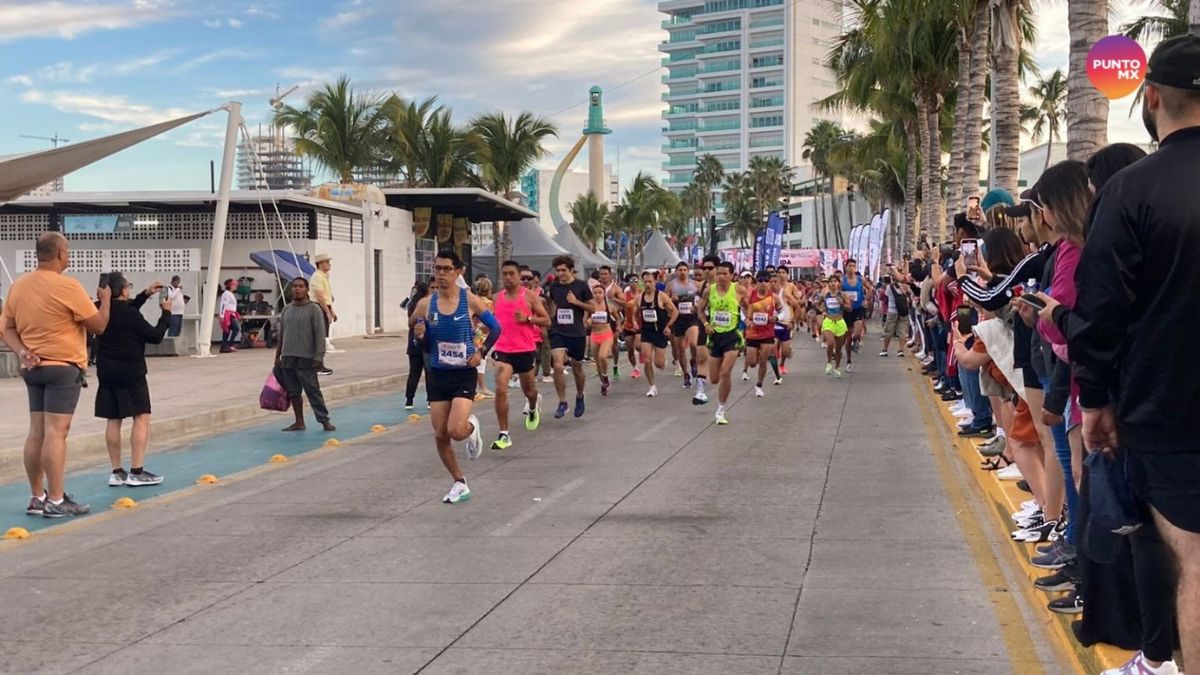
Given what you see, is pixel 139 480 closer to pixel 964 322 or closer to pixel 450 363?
pixel 450 363

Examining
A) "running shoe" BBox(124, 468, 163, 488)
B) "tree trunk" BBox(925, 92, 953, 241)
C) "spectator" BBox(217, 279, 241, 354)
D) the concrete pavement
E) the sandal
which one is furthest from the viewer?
"tree trunk" BBox(925, 92, 953, 241)

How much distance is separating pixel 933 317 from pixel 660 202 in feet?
272

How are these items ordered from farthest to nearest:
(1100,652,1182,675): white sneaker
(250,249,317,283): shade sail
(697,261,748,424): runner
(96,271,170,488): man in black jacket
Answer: (250,249,317,283): shade sail < (697,261,748,424): runner < (96,271,170,488): man in black jacket < (1100,652,1182,675): white sneaker

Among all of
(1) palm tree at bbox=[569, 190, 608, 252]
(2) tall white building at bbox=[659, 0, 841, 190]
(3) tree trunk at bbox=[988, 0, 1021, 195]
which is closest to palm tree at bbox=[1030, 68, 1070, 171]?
(1) palm tree at bbox=[569, 190, 608, 252]

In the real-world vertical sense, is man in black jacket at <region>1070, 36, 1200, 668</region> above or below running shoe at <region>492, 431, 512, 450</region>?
above

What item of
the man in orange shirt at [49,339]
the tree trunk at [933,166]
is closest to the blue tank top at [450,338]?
the man in orange shirt at [49,339]

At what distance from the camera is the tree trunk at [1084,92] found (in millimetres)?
11211

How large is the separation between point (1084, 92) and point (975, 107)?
39.1ft

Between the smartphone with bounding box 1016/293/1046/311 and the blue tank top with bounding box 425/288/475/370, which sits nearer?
the smartphone with bounding box 1016/293/1046/311

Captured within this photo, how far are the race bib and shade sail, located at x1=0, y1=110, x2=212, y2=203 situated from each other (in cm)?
860

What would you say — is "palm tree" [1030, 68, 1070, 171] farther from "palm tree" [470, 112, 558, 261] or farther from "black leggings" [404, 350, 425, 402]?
"black leggings" [404, 350, 425, 402]

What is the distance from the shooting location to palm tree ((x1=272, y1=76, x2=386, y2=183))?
43031 millimetres

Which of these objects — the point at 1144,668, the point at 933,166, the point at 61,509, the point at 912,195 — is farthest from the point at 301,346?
the point at 912,195

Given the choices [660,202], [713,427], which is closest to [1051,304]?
[713,427]
